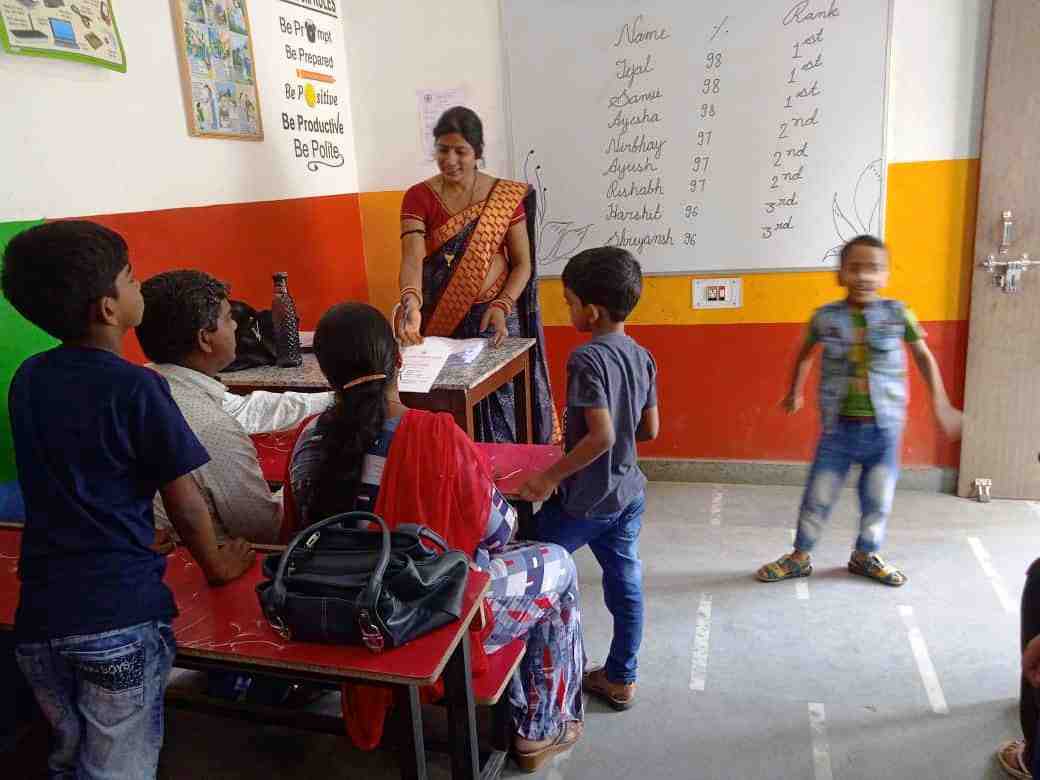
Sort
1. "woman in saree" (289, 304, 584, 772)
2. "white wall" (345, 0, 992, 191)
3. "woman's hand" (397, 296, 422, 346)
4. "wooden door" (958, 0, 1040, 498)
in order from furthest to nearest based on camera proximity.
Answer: "white wall" (345, 0, 992, 191), "wooden door" (958, 0, 1040, 498), "woman's hand" (397, 296, 422, 346), "woman in saree" (289, 304, 584, 772)

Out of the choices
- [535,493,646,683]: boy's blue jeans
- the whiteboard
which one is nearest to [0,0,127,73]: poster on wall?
the whiteboard

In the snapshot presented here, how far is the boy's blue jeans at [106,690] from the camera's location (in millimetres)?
1195

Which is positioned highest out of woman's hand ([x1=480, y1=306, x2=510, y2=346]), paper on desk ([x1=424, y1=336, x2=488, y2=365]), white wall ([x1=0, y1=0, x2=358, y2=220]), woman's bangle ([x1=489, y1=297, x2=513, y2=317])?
white wall ([x1=0, y1=0, x2=358, y2=220])

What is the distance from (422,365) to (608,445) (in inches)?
29.4

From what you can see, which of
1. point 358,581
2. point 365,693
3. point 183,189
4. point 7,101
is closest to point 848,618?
point 365,693

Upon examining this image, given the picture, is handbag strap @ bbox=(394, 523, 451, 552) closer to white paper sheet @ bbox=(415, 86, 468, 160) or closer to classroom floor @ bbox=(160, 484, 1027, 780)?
classroom floor @ bbox=(160, 484, 1027, 780)

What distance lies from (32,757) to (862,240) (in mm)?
2542

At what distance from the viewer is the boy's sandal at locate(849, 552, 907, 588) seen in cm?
250

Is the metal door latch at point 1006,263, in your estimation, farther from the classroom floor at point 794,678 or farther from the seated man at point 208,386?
the seated man at point 208,386

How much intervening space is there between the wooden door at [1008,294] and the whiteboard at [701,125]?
37 cm

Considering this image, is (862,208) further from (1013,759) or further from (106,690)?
(106,690)

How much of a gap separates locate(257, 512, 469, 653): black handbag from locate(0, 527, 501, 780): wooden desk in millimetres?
28

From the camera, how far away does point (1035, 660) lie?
1.24 meters

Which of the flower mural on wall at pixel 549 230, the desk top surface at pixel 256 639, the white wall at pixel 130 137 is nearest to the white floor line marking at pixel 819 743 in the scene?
the desk top surface at pixel 256 639
